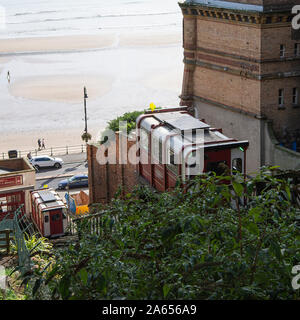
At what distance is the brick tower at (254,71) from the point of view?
31125 millimetres

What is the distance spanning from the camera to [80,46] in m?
112

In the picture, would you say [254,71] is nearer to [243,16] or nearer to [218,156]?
[243,16]

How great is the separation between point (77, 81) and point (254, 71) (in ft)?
186

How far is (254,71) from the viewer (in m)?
32.2

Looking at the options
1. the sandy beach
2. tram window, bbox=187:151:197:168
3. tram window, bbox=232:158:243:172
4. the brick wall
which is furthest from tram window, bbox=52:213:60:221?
the sandy beach

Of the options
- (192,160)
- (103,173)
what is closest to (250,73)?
(103,173)

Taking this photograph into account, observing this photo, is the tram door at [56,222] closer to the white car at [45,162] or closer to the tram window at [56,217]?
the tram window at [56,217]

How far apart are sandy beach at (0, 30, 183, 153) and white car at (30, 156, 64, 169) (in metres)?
8.76

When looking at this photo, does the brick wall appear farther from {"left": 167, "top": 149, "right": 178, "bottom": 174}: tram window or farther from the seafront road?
the seafront road

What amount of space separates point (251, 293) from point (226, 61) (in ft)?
96.2

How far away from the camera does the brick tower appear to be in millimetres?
31125

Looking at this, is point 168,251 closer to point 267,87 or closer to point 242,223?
point 242,223
